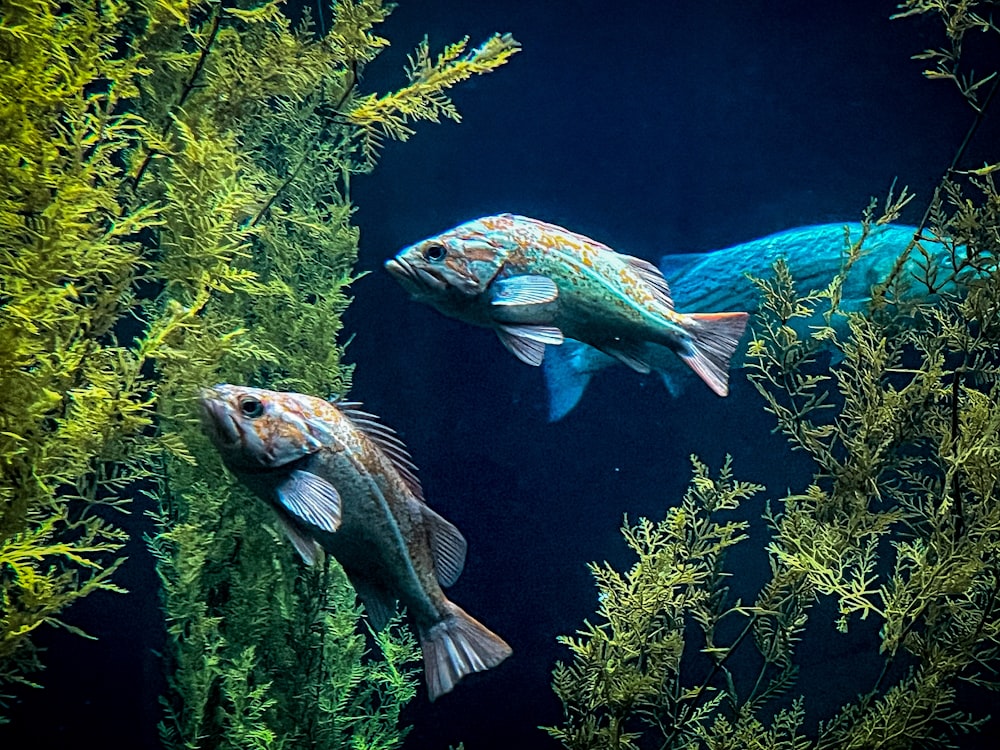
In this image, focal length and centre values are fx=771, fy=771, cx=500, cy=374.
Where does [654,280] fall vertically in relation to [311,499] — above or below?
above

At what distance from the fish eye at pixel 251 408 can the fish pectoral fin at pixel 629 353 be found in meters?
1.66

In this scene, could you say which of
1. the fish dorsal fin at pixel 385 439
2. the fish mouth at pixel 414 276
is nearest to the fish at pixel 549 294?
the fish mouth at pixel 414 276

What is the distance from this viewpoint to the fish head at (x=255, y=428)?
9.96ft

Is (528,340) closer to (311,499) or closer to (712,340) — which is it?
(712,340)

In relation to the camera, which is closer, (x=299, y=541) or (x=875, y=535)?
(x=299, y=541)

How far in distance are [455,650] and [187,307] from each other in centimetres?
206

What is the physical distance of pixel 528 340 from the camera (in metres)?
3.51

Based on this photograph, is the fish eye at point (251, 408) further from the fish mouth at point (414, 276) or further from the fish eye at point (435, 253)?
the fish eye at point (435, 253)

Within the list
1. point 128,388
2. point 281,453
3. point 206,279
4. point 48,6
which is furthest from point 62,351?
point 48,6

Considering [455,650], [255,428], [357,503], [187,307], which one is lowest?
[455,650]

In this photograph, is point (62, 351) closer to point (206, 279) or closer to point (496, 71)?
point (206, 279)

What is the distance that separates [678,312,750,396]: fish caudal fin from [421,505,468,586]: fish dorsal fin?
4.52ft

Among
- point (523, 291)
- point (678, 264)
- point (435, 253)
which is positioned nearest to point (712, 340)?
point (523, 291)

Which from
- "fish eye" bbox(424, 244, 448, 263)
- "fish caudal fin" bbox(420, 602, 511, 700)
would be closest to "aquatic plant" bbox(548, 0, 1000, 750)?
Answer: "fish caudal fin" bbox(420, 602, 511, 700)
